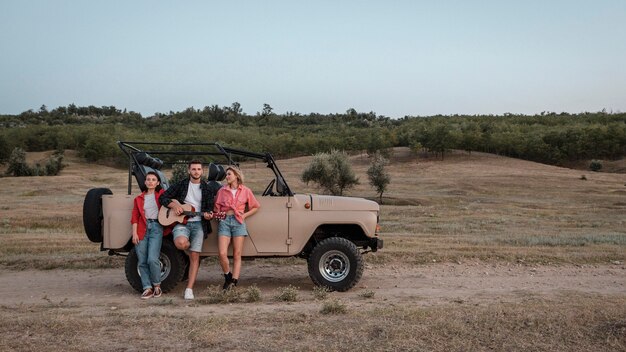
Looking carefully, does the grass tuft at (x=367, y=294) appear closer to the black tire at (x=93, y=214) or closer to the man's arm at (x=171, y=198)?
the man's arm at (x=171, y=198)

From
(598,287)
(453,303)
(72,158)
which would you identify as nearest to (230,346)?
(453,303)

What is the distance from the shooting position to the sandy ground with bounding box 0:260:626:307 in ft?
26.8

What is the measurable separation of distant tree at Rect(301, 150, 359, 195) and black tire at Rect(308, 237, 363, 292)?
35921 millimetres

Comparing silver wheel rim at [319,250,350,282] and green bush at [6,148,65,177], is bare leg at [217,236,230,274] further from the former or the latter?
green bush at [6,148,65,177]

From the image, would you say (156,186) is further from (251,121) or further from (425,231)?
(251,121)

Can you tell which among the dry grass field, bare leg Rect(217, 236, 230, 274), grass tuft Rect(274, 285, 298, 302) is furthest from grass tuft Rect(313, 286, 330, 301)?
bare leg Rect(217, 236, 230, 274)

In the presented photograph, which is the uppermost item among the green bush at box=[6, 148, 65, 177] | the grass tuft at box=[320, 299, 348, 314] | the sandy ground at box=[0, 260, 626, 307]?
the grass tuft at box=[320, 299, 348, 314]

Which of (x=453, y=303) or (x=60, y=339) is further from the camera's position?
→ (x=453, y=303)

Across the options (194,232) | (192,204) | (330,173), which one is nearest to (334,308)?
(194,232)

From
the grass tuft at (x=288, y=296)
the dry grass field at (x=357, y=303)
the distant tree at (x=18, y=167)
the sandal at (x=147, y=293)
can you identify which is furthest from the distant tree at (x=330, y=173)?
the distant tree at (x=18, y=167)

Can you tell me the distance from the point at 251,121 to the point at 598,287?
14936 cm

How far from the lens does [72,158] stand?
3381 inches

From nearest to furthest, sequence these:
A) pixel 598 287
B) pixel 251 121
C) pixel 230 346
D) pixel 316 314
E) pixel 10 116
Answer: pixel 230 346 → pixel 316 314 → pixel 598 287 → pixel 10 116 → pixel 251 121

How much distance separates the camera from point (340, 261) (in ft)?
28.6
